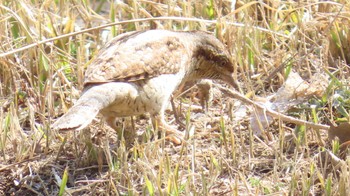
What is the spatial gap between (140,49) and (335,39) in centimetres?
160

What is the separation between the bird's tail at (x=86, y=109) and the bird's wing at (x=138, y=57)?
0.11 m

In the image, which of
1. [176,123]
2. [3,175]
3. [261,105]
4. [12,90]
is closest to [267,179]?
[261,105]

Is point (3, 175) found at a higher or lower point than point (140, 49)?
lower

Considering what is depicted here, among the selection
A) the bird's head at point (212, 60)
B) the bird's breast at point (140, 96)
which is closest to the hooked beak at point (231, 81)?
the bird's head at point (212, 60)

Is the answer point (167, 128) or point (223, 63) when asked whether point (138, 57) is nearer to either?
point (167, 128)

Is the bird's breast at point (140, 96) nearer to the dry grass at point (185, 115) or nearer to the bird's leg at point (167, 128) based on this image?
the bird's leg at point (167, 128)

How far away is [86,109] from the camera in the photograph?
181 inches

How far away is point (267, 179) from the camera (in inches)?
189

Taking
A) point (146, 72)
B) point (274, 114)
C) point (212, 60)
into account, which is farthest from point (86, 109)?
point (212, 60)

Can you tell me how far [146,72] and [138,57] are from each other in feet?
0.37

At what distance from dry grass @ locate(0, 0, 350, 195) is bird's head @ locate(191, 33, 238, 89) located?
15 centimetres

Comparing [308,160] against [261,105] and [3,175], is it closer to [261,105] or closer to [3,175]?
[261,105]

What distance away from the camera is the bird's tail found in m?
4.40

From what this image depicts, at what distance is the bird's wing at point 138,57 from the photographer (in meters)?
5.05
